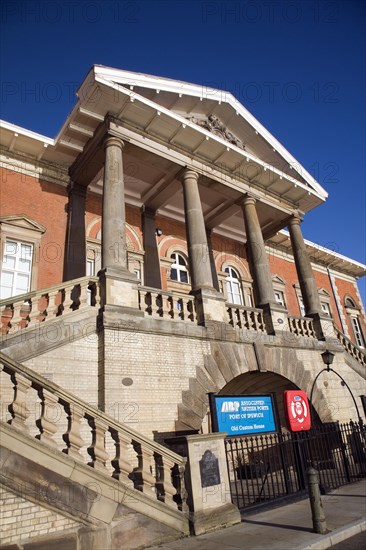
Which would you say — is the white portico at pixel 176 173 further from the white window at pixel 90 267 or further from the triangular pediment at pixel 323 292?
the triangular pediment at pixel 323 292

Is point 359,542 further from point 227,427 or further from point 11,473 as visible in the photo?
point 11,473

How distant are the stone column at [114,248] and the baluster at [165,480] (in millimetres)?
3760

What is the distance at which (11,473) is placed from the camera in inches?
175

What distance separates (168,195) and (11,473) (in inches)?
521

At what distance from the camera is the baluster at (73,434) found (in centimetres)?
505

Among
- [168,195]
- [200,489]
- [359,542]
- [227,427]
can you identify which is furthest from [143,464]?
[168,195]

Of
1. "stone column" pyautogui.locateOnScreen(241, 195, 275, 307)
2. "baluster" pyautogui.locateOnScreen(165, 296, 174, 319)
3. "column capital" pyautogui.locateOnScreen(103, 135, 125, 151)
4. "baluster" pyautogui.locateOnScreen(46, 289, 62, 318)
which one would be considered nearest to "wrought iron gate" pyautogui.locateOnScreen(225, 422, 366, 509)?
"baluster" pyautogui.locateOnScreen(165, 296, 174, 319)

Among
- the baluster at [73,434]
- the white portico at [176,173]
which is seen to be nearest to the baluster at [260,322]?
the white portico at [176,173]

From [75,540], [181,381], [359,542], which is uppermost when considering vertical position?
[181,381]

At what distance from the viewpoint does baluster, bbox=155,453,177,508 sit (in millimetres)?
5719

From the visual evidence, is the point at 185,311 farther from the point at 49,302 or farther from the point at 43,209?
the point at 43,209

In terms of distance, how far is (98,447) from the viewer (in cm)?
533

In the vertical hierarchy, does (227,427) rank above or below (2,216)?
below

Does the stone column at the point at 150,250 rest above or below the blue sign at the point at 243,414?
above
